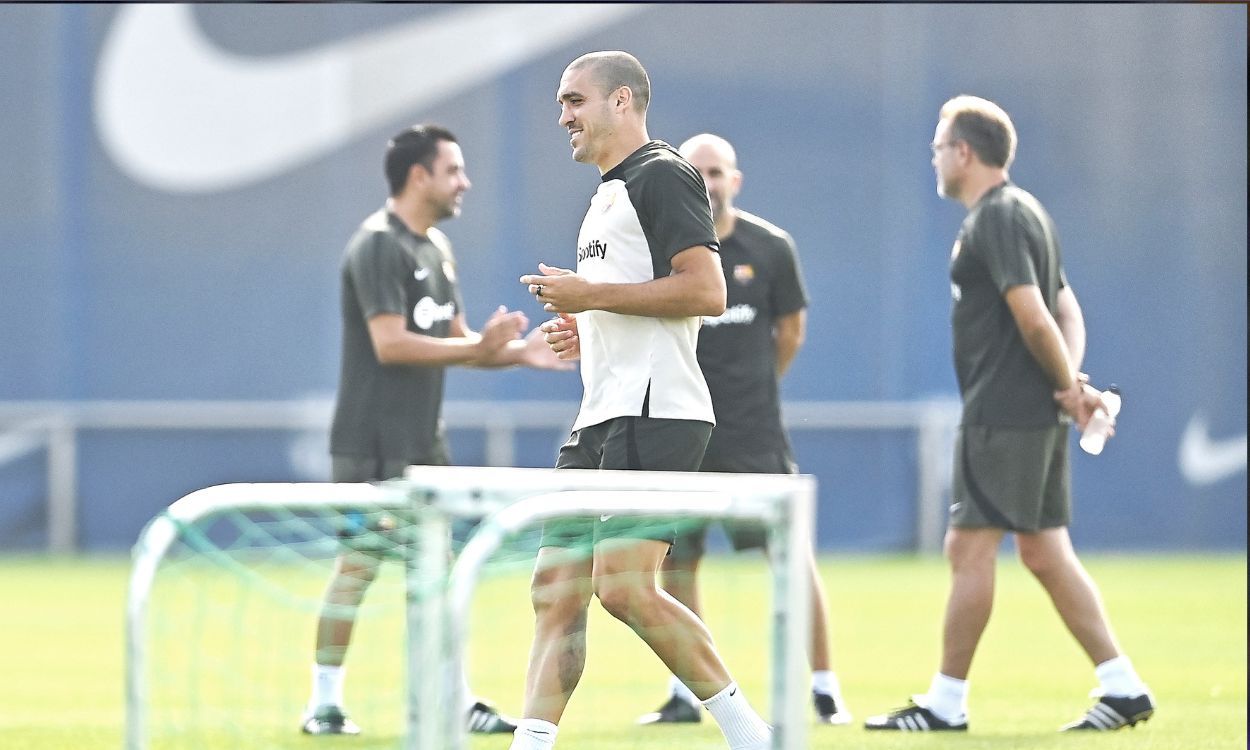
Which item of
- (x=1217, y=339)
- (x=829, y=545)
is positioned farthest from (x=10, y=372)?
(x=1217, y=339)

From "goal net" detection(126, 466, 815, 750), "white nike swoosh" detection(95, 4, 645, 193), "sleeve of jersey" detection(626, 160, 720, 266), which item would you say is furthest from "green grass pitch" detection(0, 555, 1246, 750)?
"white nike swoosh" detection(95, 4, 645, 193)

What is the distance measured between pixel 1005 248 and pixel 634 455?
224cm

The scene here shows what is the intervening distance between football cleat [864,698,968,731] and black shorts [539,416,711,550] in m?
1.91

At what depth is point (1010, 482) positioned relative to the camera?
701cm

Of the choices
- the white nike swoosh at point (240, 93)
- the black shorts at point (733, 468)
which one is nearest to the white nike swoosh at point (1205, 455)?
the white nike swoosh at point (240, 93)

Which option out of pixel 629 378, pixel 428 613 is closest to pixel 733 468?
pixel 629 378

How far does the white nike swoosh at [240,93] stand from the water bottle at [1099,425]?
977cm

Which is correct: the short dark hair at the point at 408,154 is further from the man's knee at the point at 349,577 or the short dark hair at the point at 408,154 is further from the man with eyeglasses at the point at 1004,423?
the man with eyeglasses at the point at 1004,423

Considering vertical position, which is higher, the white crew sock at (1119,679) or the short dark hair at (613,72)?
the short dark hair at (613,72)

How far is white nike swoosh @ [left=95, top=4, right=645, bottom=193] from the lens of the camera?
15797 mm

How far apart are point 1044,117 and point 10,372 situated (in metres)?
9.00

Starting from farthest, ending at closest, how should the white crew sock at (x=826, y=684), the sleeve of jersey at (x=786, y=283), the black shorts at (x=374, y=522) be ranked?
1. the sleeve of jersey at (x=786, y=283)
2. the white crew sock at (x=826, y=684)
3. the black shorts at (x=374, y=522)

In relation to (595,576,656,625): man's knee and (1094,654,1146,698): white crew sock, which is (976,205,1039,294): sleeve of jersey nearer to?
(1094,654,1146,698): white crew sock

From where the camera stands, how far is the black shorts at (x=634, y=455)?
5.26 metres
